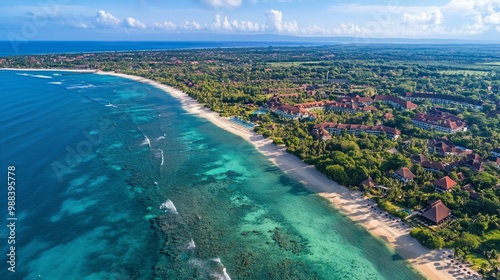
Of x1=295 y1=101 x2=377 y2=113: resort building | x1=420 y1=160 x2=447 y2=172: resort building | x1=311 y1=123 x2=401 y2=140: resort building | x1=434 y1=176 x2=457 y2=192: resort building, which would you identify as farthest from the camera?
x1=295 y1=101 x2=377 y2=113: resort building

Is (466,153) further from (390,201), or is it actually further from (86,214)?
(86,214)

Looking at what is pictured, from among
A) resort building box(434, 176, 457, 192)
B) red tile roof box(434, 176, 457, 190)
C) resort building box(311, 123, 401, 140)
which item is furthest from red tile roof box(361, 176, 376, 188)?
resort building box(311, 123, 401, 140)

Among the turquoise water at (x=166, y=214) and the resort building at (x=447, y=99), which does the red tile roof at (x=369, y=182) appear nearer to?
the turquoise water at (x=166, y=214)

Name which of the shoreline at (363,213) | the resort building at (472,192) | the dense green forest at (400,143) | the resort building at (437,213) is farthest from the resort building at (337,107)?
the resort building at (437,213)

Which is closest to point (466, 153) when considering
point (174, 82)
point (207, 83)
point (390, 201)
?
point (390, 201)

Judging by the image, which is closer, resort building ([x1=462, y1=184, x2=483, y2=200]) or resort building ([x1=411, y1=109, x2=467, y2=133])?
resort building ([x1=462, y1=184, x2=483, y2=200])

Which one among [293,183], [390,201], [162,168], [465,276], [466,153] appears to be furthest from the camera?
[466,153]

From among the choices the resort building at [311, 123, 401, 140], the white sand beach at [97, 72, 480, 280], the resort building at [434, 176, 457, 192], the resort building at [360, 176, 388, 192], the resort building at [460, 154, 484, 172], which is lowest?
the white sand beach at [97, 72, 480, 280]

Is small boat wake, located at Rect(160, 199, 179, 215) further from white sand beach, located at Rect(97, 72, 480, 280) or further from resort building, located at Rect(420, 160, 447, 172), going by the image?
resort building, located at Rect(420, 160, 447, 172)
